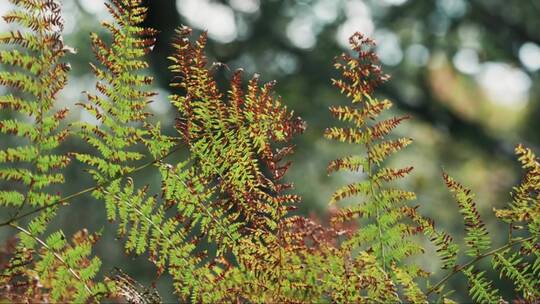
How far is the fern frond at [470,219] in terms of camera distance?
1.59 feet

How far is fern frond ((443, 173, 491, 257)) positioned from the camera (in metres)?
0.48

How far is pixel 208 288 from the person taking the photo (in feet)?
1.61

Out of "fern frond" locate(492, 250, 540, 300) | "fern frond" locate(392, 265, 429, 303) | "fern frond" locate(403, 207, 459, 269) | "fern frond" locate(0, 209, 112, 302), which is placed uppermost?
"fern frond" locate(403, 207, 459, 269)

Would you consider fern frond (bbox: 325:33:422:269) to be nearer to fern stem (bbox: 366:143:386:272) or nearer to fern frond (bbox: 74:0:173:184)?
fern stem (bbox: 366:143:386:272)

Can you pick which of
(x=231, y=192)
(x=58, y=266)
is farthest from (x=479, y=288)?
(x=58, y=266)

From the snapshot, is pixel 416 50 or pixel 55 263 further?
pixel 416 50

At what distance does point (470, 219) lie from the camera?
Answer: 484 mm

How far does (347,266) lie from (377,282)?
0.02m

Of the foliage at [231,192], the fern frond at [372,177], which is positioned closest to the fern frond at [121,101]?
the foliage at [231,192]

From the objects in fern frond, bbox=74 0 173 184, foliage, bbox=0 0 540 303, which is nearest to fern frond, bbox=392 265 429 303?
foliage, bbox=0 0 540 303

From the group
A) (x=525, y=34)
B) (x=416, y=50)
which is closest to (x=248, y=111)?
(x=525, y=34)

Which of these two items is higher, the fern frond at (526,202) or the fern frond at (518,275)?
the fern frond at (526,202)

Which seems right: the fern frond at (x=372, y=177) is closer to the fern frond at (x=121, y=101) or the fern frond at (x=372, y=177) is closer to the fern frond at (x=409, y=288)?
the fern frond at (x=409, y=288)

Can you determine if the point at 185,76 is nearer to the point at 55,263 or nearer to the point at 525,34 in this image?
the point at 55,263
